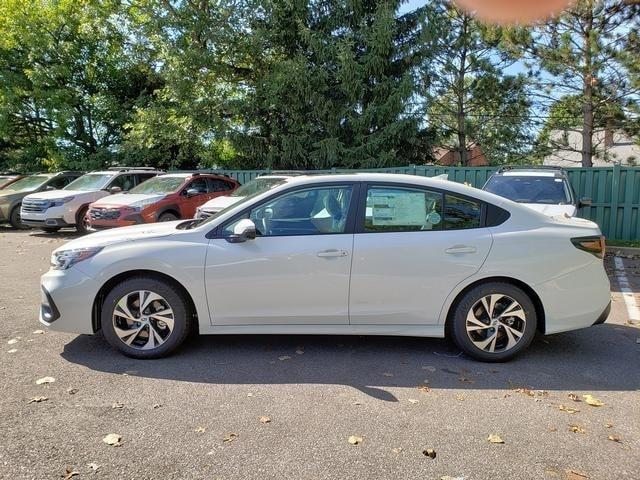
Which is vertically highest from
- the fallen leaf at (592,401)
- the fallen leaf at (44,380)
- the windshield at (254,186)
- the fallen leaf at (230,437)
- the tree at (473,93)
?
the tree at (473,93)

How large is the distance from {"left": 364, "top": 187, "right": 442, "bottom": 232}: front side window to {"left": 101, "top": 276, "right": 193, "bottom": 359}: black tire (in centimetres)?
172

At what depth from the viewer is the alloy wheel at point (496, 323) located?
430 centimetres

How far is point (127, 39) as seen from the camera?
2273cm

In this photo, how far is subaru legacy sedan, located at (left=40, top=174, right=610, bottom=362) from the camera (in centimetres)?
426

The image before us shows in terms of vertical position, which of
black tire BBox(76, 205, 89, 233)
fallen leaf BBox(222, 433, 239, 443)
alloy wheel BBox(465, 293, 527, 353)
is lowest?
fallen leaf BBox(222, 433, 239, 443)

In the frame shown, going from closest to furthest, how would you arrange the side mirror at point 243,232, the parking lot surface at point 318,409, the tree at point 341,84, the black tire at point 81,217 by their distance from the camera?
the parking lot surface at point 318,409 → the side mirror at point 243,232 → the black tire at point 81,217 → the tree at point 341,84

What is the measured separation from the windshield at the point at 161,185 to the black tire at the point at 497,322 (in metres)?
9.51

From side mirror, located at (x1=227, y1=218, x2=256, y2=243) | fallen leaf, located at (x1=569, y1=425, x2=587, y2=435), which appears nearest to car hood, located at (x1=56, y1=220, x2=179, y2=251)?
side mirror, located at (x1=227, y1=218, x2=256, y2=243)

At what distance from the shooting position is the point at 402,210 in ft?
14.5

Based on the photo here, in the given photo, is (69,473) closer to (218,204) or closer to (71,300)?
(71,300)

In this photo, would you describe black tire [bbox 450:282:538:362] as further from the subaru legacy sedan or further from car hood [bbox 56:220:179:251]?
car hood [bbox 56:220:179:251]

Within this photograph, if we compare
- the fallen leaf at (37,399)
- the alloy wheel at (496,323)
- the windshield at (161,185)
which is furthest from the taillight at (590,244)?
the windshield at (161,185)

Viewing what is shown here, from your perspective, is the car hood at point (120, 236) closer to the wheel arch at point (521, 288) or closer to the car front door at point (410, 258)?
the car front door at point (410, 258)

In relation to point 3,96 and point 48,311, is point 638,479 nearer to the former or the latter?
point 48,311
